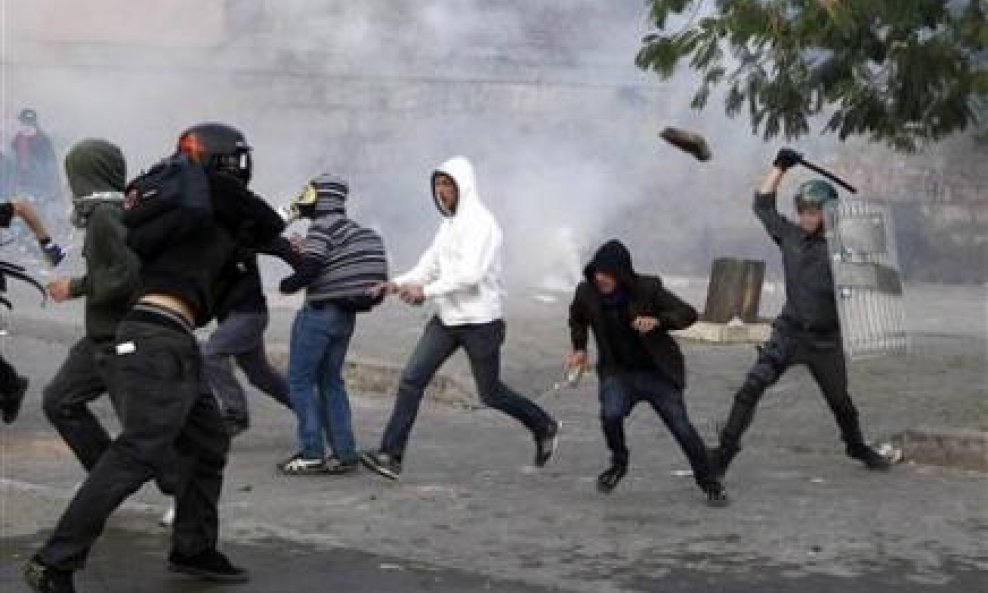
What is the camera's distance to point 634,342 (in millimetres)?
7273

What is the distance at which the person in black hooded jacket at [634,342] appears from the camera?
23.5 feet

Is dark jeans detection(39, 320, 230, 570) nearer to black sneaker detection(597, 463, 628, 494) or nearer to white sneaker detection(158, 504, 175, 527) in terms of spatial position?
white sneaker detection(158, 504, 175, 527)

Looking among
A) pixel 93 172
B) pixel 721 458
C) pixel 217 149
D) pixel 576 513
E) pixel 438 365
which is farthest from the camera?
pixel 438 365

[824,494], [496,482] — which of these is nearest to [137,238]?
[496,482]

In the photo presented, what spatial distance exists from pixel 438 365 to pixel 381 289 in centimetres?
43

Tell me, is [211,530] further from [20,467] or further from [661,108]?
[661,108]

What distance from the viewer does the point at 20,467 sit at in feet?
26.7

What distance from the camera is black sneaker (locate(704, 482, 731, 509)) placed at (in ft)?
23.8

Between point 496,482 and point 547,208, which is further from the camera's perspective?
point 547,208

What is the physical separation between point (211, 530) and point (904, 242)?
13.7 meters

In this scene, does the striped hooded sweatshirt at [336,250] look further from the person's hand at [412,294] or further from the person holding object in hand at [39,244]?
the person holding object in hand at [39,244]

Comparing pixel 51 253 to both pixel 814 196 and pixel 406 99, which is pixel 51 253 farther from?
pixel 406 99

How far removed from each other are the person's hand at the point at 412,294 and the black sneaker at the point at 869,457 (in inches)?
80.0

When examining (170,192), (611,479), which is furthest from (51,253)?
(611,479)
